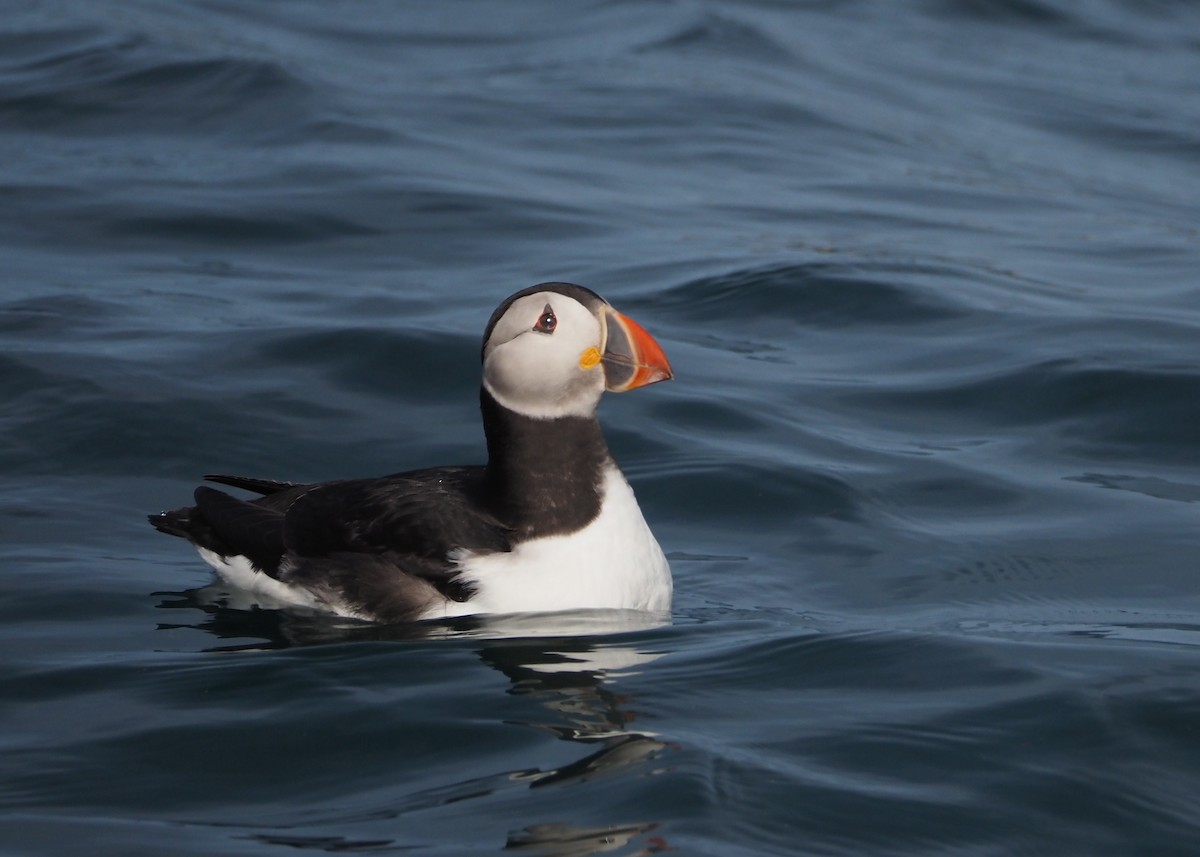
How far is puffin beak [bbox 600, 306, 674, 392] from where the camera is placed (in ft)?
19.6

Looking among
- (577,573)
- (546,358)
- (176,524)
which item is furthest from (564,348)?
(176,524)

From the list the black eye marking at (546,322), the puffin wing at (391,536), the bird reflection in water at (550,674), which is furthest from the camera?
the puffin wing at (391,536)

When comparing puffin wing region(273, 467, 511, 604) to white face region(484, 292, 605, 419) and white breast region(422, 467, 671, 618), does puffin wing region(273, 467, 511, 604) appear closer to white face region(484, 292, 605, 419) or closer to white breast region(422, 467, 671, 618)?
white breast region(422, 467, 671, 618)

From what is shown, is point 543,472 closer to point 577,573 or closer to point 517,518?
point 517,518

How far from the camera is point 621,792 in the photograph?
4.64 metres

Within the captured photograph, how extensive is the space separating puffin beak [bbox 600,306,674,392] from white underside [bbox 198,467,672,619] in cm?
43

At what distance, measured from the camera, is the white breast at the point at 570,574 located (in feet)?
19.6

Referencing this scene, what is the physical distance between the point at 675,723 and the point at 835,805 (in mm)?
634

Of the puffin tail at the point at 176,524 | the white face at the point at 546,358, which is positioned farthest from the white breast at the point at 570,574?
the puffin tail at the point at 176,524

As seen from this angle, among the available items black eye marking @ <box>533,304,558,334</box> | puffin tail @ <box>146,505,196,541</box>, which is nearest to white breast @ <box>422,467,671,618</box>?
black eye marking @ <box>533,304,558,334</box>

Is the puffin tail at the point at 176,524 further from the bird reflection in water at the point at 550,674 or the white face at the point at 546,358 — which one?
the white face at the point at 546,358

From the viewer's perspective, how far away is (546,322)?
5922 mm

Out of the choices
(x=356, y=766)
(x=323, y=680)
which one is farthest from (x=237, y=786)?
(x=323, y=680)

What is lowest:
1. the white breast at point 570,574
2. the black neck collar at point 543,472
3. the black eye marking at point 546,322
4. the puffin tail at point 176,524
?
the white breast at point 570,574
